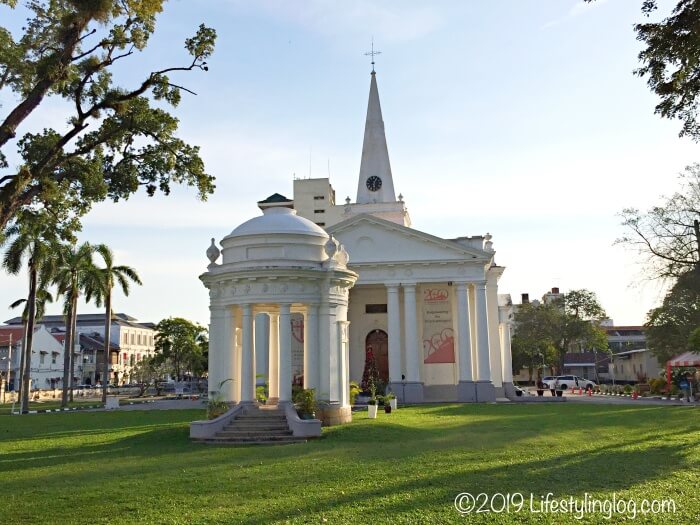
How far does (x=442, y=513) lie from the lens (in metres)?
8.92

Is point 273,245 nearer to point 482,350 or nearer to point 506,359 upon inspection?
point 482,350

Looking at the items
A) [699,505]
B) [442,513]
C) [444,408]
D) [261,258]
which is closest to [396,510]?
[442,513]

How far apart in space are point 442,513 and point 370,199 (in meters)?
37.1

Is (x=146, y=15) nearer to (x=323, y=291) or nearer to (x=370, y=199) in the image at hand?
(x=323, y=291)

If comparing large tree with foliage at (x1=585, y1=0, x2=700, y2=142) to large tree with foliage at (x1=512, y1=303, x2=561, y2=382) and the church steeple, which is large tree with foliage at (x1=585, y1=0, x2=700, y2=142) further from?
large tree with foliage at (x1=512, y1=303, x2=561, y2=382)

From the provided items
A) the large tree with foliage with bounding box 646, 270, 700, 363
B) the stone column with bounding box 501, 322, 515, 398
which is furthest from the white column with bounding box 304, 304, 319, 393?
the large tree with foliage with bounding box 646, 270, 700, 363

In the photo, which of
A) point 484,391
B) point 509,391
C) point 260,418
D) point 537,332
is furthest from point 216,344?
point 537,332

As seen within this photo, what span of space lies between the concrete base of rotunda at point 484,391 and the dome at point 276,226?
17.7 metres

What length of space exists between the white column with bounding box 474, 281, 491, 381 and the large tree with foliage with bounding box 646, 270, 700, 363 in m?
17.2

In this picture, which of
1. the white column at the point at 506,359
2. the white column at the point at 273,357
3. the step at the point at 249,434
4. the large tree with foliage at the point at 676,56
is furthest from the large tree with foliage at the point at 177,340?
the large tree with foliage at the point at 676,56

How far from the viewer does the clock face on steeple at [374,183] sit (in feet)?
148

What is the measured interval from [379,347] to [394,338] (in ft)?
11.6

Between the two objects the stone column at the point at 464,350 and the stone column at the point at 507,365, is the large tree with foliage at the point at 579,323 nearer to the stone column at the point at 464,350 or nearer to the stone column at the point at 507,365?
the stone column at the point at 507,365

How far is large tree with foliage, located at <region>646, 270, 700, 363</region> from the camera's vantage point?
4734 centimetres
